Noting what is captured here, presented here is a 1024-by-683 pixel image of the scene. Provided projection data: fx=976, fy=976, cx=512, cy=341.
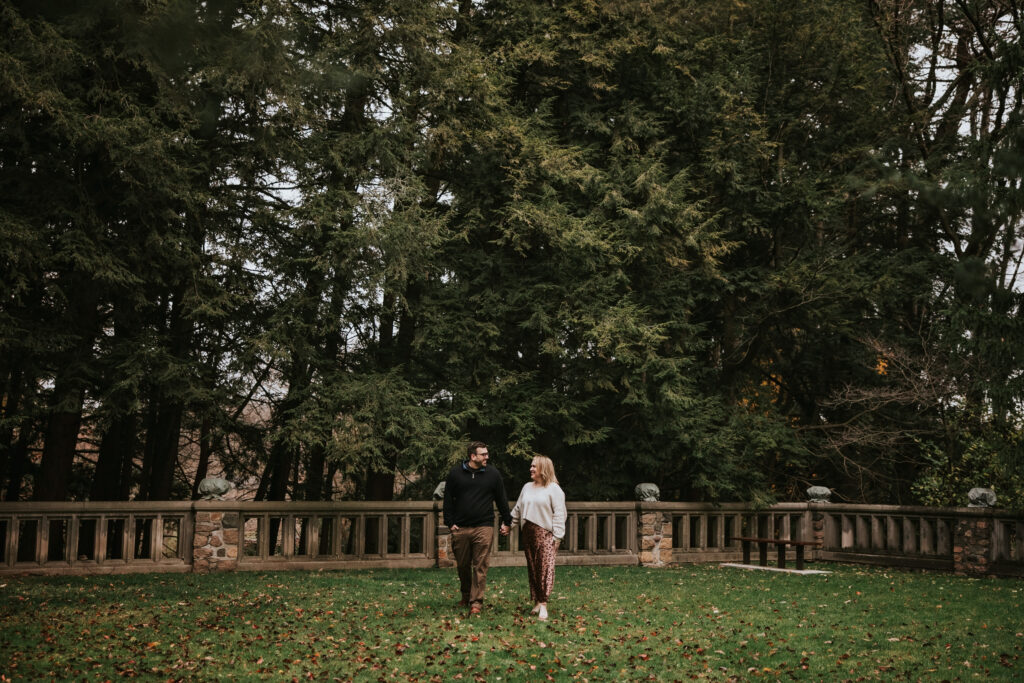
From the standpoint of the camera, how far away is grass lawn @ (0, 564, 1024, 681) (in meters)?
7.64

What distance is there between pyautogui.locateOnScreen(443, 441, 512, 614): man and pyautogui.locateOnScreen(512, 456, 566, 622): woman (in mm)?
298

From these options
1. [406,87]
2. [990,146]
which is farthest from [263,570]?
[990,146]

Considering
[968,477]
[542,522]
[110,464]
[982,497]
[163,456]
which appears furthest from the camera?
[163,456]

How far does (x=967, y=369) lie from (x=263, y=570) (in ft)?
41.8

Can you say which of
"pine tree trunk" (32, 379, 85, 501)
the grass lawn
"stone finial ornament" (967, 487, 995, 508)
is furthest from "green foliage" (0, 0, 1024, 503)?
the grass lawn

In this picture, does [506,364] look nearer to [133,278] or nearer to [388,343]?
[388,343]

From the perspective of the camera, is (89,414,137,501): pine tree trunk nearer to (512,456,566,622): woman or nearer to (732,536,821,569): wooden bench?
(512,456,566,622): woman

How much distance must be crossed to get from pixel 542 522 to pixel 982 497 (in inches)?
341

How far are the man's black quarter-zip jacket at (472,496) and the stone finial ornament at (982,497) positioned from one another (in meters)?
8.97

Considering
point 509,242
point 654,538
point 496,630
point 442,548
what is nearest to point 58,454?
point 442,548

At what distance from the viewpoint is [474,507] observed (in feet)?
31.7

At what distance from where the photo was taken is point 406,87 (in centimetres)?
1697

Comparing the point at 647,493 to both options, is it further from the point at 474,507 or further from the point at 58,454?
the point at 58,454

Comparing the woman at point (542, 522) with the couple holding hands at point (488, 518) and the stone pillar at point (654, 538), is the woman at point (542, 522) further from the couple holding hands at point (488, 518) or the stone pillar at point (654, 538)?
the stone pillar at point (654, 538)
